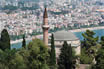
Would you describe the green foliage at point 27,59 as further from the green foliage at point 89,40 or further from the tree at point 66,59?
the green foliage at point 89,40

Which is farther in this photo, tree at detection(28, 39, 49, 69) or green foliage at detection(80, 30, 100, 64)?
green foliage at detection(80, 30, 100, 64)

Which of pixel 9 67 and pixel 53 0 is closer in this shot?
pixel 9 67

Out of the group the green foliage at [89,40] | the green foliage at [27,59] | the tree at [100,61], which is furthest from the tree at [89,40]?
the green foliage at [27,59]

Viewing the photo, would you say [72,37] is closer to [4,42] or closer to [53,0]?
[4,42]

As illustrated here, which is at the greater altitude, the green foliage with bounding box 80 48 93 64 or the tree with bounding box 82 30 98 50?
the tree with bounding box 82 30 98 50

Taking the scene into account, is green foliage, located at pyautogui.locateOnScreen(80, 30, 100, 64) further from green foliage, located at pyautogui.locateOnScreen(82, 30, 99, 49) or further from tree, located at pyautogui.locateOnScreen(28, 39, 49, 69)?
tree, located at pyautogui.locateOnScreen(28, 39, 49, 69)

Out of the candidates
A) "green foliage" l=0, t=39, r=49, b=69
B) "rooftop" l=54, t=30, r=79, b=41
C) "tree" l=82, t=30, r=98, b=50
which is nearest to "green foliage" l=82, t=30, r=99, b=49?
"tree" l=82, t=30, r=98, b=50

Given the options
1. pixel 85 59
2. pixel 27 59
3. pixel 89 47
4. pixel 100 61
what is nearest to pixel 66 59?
pixel 100 61

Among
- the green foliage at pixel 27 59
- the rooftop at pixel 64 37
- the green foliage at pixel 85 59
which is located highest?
the green foliage at pixel 27 59

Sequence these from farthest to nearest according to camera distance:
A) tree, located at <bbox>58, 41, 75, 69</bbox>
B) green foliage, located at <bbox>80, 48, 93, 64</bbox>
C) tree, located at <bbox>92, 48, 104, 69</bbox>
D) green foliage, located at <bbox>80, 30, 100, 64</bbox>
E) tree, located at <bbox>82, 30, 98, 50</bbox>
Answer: tree, located at <bbox>82, 30, 98, 50</bbox> → green foliage, located at <bbox>80, 30, 100, 64</bbox> → green foliage, located at <bbox>80, 48, 93, 64</bbox> → tree, located at <bbox>58, 41, 75, 69</bbox> → tree, located at <bbox>92, 48, 104, 69</bbox>

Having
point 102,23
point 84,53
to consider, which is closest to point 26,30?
point 102,23

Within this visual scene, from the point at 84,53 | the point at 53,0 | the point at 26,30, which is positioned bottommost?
the point at 53,0
